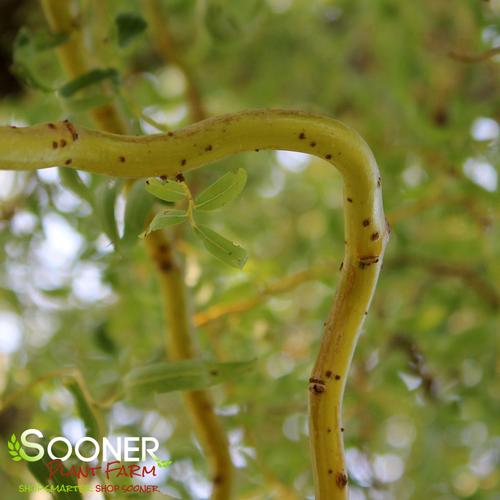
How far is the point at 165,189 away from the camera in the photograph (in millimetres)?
368

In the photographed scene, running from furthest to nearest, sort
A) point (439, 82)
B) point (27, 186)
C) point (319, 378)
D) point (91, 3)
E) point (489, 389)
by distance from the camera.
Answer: point (439, 82), point (27, 186), point (489, 389), point (91, 3), point (319, 378)

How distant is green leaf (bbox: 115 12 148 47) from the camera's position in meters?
0.58

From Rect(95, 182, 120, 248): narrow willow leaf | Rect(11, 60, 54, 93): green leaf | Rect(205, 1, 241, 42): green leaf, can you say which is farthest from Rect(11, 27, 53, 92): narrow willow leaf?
Rect(205, 1, 241, 42): green leaf

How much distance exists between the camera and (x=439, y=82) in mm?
1220

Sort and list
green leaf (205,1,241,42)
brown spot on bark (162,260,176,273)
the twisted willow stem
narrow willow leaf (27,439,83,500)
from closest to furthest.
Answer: the twisted willow stem → narrow willow leaf (27,439,83,500) → brown spot on bark (162,260,176,273) → green leaf (205,1,241,42)

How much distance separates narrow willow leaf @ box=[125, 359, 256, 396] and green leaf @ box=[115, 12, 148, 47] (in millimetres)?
261

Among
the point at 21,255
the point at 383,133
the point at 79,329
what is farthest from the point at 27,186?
the point at 383,133

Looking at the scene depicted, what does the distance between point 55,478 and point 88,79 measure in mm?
279

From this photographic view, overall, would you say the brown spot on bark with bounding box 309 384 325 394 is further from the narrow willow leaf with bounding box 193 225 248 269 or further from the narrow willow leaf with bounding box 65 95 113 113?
the narrow willow leaf with bounding box 65 95 113 113

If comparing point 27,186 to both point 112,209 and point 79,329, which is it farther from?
point 112,209

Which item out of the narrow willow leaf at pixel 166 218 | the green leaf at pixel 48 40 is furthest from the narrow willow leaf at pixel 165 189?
the green leaf at pixel 48 40

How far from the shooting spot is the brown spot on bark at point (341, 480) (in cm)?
37

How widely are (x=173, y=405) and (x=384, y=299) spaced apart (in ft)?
1.08

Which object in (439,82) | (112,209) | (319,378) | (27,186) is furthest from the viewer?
(439,82)
